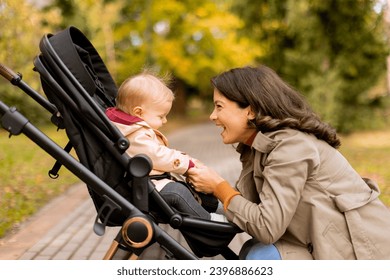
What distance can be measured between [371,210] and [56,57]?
166cm

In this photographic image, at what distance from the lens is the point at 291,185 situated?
92.6 inches

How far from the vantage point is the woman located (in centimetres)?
237

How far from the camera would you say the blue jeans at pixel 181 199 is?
2.62 meters

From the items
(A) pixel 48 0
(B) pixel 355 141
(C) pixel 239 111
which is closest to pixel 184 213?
(C) pixel 239 111

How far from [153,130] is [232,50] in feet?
61.8

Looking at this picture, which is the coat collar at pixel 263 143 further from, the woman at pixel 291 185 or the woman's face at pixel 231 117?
the woman's face at pixel 231 117

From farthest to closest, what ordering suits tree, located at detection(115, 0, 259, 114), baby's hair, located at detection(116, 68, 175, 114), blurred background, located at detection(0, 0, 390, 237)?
1. tree, located at detection(115, 0, 259, 114)
2. blurred background, located at detection(0, 0, 390, 237)
3. baby's hair, located at detection(116, 68, 175, 114)

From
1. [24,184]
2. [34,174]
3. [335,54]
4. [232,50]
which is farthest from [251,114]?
[232,50]

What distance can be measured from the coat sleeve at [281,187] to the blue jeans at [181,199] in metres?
0.30

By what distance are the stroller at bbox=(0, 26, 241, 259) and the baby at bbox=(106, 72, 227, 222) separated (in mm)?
104

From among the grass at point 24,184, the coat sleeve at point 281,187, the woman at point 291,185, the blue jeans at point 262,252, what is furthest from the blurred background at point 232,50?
the coat sleeve at point 281,187

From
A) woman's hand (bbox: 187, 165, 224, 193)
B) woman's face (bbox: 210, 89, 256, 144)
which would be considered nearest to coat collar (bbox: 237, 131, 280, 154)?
woman's face (bbox: 210, 89, 256, 144)

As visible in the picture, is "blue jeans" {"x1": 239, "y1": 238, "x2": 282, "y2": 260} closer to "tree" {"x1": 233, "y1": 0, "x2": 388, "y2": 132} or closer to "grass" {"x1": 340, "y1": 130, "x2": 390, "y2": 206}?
"grass" {"x1": 340, "y1": 130, "x2": 390, "y2": 206}
